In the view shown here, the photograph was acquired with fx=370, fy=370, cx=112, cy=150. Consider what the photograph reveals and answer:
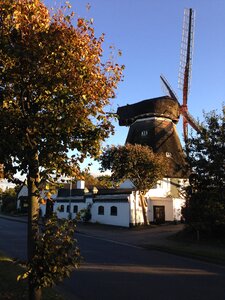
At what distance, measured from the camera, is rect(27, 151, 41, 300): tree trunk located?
19.5 feet

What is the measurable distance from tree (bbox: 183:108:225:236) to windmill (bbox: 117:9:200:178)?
20.2m

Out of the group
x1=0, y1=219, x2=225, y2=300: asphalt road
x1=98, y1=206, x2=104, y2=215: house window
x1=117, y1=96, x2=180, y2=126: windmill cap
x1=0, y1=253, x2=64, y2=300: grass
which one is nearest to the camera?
x1=0, y1=253, x2=64, y2=300: grass

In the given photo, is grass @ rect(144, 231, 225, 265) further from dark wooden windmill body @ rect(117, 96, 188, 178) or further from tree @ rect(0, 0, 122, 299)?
dark wooden windmill body @ rect(117, 96, 188, 178)

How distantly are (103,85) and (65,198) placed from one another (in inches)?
1857

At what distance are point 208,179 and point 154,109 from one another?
89.9 ft

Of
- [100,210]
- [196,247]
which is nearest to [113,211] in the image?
[100,210]

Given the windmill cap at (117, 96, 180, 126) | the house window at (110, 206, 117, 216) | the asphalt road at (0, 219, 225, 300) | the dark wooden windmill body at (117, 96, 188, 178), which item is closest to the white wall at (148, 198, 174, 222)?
the house window at (110, 206, 117, 216)

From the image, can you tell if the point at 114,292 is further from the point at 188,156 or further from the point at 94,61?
the point at 188,156

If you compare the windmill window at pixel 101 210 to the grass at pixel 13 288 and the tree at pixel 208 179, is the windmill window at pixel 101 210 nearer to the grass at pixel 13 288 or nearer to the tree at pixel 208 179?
the tree at pixel 208 179

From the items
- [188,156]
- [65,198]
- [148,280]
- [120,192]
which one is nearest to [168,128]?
[120,192]

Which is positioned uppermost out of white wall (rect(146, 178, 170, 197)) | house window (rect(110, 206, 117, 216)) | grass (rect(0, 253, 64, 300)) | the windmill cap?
the windmill cap

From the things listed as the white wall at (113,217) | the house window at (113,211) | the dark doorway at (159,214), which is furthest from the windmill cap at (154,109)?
the house window at (113,211)

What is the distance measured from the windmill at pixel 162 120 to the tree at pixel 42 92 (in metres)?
39.1

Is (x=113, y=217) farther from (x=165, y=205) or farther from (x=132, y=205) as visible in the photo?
(x=165, y=205)
